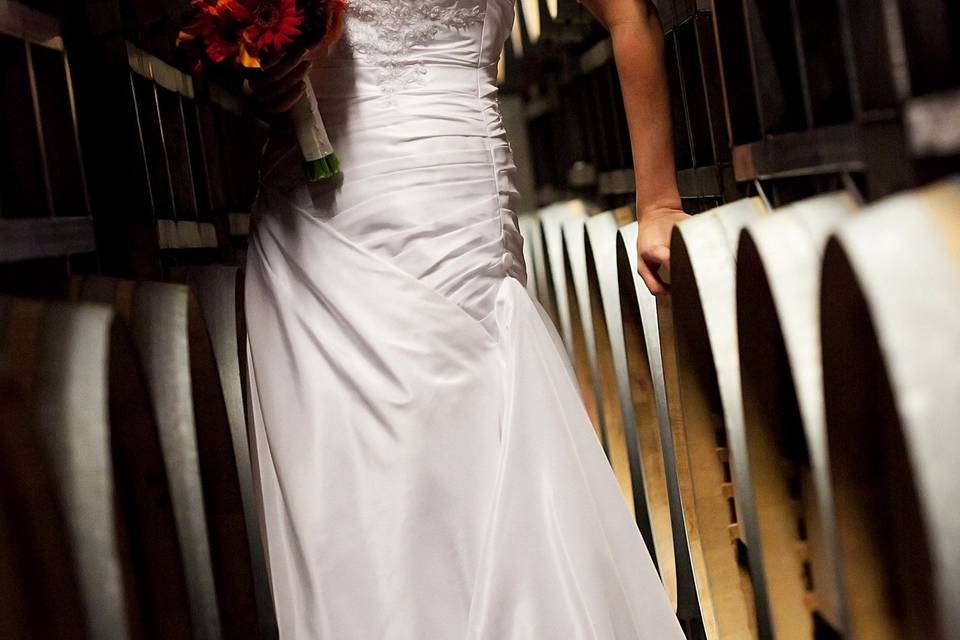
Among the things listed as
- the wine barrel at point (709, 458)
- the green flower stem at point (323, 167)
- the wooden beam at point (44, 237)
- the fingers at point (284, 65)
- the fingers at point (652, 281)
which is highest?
the fingers at point (284, 65)

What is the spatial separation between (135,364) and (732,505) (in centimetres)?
99

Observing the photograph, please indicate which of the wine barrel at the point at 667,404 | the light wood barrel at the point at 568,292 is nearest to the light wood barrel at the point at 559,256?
the light wood barrel at the point at 568,292

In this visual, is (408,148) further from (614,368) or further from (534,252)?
(534,252)

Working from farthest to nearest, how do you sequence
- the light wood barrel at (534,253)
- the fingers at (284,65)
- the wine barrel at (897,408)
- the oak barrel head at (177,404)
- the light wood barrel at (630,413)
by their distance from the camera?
1. the light wood barrel at (534,253)
2. the light wood barrel at (630,413)
3. the fingers at (284,65)
4. the oak barrel head at (177,404)
5. the wine barrel at (897,408)

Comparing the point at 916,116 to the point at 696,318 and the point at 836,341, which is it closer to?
the point at 836,341

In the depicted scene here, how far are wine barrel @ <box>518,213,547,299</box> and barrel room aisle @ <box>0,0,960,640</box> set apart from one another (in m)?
0.66

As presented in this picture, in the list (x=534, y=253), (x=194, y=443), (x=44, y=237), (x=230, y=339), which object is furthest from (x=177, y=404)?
(x=534, y=253)

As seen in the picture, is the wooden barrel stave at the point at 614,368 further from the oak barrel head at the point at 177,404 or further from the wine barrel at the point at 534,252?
the oak barrel head at the point at 177,404

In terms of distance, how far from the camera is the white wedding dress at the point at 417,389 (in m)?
1.81

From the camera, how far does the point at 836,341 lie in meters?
0.96

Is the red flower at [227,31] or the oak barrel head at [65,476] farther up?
the red flower at [227,31]

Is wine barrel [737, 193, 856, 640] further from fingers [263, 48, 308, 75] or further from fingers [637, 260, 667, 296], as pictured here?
fingers [263, 48, 308, 75]

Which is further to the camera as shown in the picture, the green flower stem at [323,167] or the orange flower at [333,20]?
the green flower stem at [323,167]

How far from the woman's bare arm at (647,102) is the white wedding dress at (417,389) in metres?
0.23
